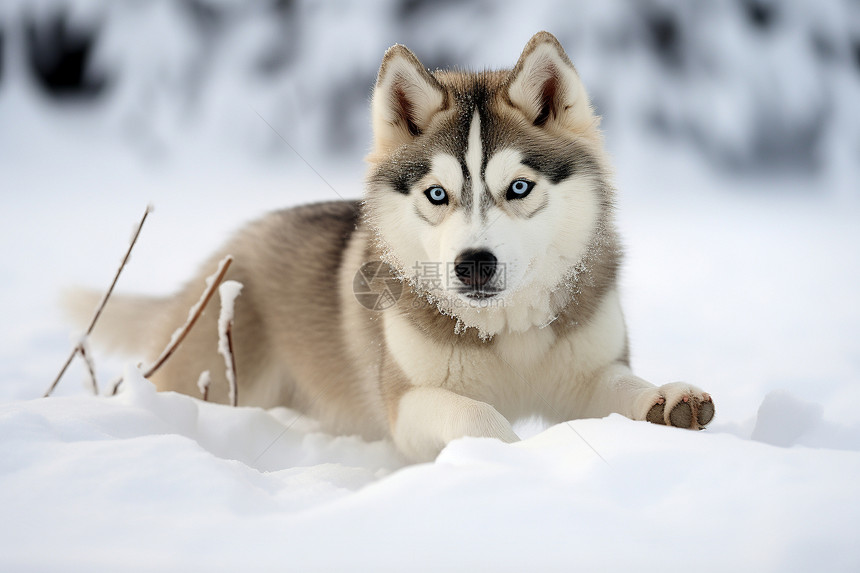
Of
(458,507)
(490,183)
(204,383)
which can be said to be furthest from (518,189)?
(204,383)

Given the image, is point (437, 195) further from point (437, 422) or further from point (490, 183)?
point (437, 422)

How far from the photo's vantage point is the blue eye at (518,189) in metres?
1.99

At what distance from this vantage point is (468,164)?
6.54ft

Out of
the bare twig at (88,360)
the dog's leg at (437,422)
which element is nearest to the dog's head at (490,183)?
the dog's leg at (437,422)

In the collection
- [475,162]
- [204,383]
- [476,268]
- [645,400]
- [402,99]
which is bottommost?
[204,383]

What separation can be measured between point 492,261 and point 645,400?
62cm

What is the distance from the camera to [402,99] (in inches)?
88.5

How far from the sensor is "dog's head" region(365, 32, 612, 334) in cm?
192

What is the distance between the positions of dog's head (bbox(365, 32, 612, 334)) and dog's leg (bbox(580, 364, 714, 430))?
1.06 feet

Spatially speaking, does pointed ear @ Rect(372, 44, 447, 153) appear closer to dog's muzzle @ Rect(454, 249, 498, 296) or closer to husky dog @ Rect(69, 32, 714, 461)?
husky dog @ Rect(69, 32, 714, 461)

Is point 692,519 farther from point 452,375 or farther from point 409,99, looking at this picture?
point 409,99

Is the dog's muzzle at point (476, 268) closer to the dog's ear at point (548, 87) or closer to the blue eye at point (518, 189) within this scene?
the blue eye at point (518, 189)

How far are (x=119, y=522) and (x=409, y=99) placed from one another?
1.54m

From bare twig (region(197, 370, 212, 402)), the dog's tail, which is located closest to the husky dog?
bare twig (region(197, 370, 212, 402))
